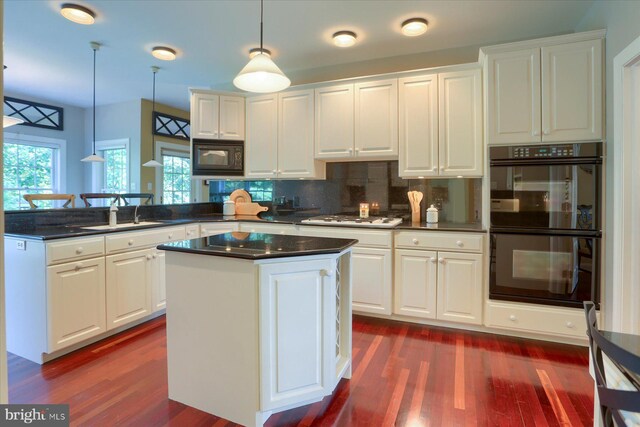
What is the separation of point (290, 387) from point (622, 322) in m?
2.15

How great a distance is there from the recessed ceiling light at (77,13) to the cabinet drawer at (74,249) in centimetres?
178

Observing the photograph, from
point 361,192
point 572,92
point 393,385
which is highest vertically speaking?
point 572,92

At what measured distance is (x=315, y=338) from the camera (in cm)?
171

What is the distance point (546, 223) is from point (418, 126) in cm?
132

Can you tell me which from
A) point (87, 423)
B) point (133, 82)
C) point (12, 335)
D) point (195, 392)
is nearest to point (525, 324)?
point (195, 392)

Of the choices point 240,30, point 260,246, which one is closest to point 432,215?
point 260,246

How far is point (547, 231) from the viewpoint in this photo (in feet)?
8.29

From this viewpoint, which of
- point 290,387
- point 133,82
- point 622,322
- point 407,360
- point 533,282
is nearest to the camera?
point 290,387

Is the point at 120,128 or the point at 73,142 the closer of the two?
the point at 120,128

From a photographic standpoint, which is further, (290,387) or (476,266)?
(476,266)

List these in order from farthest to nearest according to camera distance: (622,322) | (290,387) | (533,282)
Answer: (533,282)
(622,322)
(290,387)

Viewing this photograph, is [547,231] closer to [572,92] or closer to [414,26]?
[572,92]

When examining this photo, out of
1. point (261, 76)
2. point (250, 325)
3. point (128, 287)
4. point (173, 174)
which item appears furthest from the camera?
point (173, 174)

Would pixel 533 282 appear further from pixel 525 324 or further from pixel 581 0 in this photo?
pixel 581 0
